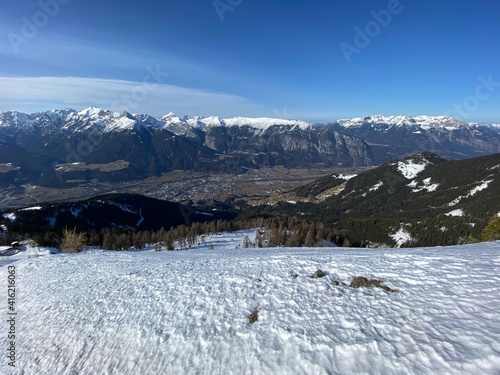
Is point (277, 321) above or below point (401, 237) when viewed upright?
above

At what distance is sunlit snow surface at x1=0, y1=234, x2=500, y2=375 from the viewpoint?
1315 centimetres

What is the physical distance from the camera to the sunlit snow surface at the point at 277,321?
43.1ft

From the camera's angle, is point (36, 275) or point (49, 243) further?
point (49, 243)

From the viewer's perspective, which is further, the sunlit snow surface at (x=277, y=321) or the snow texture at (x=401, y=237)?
the snow texture at (x=401, y=237)

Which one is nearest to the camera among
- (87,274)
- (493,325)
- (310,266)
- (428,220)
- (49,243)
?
(493,325)

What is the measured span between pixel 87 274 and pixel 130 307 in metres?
12.4

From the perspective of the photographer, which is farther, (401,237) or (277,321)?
(401,237)

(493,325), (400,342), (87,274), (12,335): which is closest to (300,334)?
(400,342)

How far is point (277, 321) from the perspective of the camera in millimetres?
17125

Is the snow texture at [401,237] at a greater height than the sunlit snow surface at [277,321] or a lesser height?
lesser

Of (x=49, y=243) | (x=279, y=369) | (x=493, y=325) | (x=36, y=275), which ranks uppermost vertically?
(x=493, y=325)

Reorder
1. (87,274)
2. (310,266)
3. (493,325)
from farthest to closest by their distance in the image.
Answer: (87,274) → (310,266) → (493,325)

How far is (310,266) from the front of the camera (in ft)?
82.8

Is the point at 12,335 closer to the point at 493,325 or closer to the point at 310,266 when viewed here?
the point at 310,266
